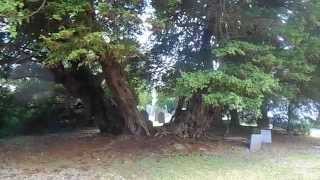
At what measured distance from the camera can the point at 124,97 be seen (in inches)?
497

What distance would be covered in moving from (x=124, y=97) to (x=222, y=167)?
136 inches

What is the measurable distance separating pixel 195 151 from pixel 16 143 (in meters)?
5.24

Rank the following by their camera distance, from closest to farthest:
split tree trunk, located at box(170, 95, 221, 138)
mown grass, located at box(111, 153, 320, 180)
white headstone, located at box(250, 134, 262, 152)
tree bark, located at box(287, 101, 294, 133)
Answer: mown grass, located at box(111, 153, 320, 180)
white headstone, located at box(250, 134, 262, 152)
split tree trunk, located at box(170, 95, 221, 138)
tree bark, located at box(287, 101, 294, 133)

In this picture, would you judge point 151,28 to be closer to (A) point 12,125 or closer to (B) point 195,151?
(B) point 195,151

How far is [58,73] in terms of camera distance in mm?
13883

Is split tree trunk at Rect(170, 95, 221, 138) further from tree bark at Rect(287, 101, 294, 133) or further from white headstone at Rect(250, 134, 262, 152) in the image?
tree bark at Rect(287, 101, 294, 133)

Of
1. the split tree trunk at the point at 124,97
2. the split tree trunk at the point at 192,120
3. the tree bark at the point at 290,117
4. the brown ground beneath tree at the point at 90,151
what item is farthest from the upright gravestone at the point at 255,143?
the tree bark at the point at 290,117

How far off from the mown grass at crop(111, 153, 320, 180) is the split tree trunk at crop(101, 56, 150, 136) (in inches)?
85.2

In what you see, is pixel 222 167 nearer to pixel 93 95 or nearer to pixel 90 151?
pixel 90 151

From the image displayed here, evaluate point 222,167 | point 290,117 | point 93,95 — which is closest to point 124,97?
point 93,95

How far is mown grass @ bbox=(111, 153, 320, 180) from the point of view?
954 centimetres

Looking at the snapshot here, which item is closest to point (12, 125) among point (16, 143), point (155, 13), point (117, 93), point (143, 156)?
point (16, 143)

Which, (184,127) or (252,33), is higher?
(252,33)

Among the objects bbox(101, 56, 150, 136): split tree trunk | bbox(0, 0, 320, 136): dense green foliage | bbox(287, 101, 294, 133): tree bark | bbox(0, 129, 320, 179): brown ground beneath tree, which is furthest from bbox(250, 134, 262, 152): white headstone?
bbox(287, 101, 294, 133): tree bark
